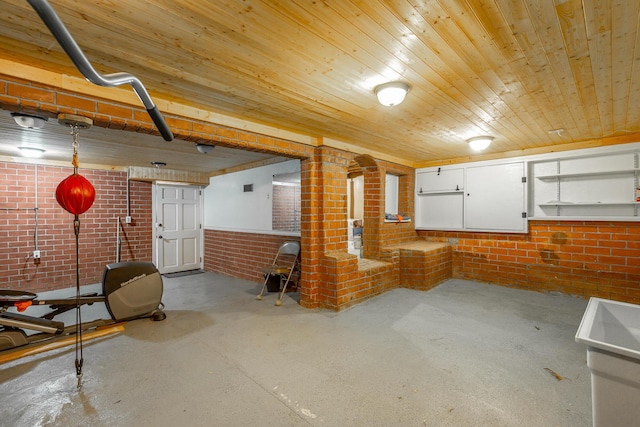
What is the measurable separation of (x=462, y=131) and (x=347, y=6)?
2.67 meters

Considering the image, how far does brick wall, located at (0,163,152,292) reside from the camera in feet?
15.1

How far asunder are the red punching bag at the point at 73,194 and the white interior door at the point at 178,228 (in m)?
4.60

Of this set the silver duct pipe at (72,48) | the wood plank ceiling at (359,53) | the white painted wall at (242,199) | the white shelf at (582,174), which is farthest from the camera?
the white painted wall at (242,199)

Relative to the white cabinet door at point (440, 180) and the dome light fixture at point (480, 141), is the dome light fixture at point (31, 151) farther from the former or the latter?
the white cabinet door at point (440, 180)

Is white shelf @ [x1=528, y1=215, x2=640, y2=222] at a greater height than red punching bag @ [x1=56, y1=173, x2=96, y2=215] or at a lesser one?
lesser

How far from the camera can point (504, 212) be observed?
4.66 metres

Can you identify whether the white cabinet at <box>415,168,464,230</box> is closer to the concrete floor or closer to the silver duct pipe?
the concrete floor

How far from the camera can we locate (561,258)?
425 cm

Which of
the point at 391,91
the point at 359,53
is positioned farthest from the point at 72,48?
the point at 391,91

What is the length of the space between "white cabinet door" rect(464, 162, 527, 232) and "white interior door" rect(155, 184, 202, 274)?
586cm

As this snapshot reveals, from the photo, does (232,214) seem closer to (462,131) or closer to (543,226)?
(462,131)

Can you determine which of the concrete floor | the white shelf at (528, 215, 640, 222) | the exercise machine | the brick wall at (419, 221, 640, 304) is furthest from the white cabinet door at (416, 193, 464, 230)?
the exercise machine

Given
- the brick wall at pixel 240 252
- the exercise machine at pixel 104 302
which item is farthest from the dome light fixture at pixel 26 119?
the brick wall at pixel 240 252

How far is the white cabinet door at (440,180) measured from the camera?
16.9 feet
